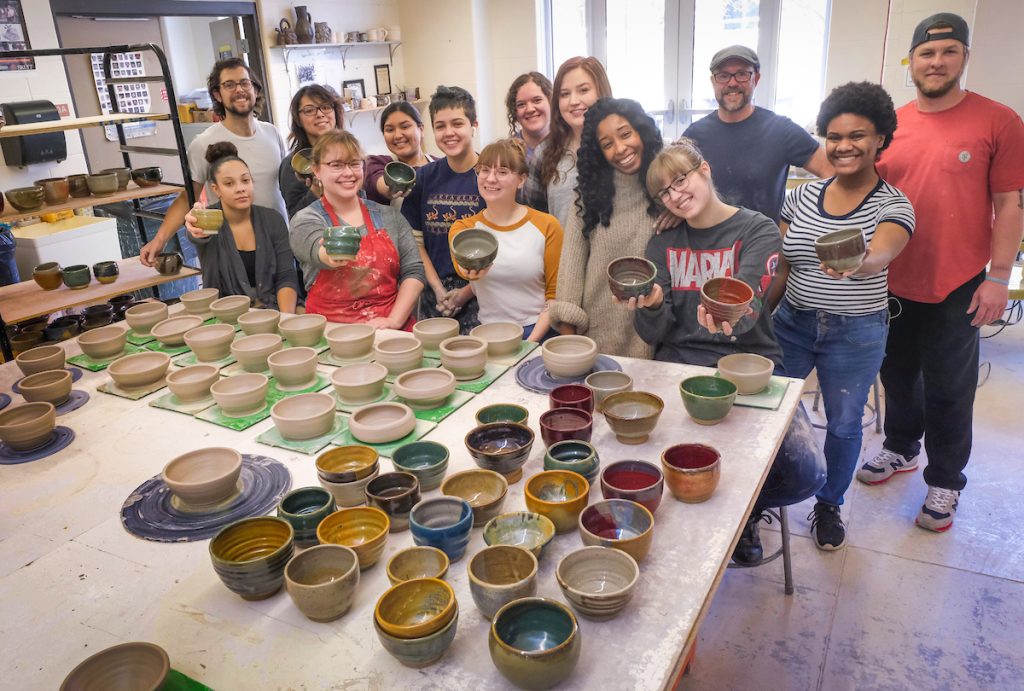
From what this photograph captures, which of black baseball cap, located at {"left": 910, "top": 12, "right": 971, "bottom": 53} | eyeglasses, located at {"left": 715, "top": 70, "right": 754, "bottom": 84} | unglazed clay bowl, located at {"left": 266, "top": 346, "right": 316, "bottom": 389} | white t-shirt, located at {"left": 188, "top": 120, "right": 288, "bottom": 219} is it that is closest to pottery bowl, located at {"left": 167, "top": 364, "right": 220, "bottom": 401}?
unglazed clay bowl, located at {"left": 266, "top": 346, "right": 316, "bottom": 389}

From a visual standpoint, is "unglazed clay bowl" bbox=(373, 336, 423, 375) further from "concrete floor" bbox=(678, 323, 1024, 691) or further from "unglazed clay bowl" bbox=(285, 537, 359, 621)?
"concrete floor" bbox=(678, 323, 1024, 691)

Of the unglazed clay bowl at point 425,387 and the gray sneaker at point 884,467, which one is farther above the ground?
the unglazed clay bowl at point 425,387

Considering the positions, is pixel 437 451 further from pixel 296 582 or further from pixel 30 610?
pixel 30 610

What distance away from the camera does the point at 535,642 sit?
109cm

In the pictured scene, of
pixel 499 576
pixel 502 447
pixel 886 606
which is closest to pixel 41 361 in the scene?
pixel 502 447

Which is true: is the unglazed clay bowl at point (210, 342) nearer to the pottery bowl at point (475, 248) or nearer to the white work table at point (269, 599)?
the white work table at point (269, 599)

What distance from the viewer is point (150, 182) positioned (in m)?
3.94

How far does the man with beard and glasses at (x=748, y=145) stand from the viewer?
2.78 m

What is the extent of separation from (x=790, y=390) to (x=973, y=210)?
1.09 meters

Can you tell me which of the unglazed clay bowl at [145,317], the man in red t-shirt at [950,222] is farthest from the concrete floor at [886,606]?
the unglazed clay bowl at [145,317]

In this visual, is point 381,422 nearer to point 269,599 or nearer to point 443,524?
point 443,524

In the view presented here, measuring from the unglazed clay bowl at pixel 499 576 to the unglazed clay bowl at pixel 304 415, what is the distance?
0.69 m

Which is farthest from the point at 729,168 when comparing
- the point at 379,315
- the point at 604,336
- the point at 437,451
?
the point at 437,451

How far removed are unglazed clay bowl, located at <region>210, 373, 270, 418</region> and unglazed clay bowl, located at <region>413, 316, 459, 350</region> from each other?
0.49 m
